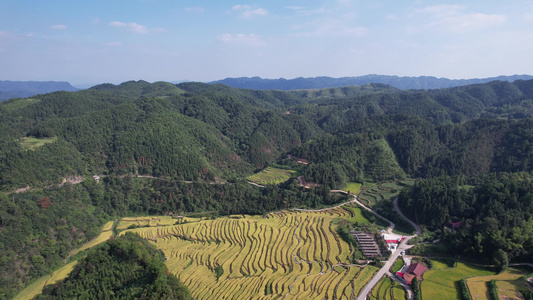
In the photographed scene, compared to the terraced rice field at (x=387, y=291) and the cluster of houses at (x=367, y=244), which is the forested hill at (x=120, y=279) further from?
the cluster of houses at (x=367, y=244)

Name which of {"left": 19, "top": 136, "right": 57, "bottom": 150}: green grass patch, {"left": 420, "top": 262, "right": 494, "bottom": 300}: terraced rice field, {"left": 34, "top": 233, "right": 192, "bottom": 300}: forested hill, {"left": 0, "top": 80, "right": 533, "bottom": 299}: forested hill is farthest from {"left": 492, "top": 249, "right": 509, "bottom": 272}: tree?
{"left": 19, "top": 136, "right": 57, "bottom": 150}: green grass patch

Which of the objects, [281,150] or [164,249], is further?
[281,150]

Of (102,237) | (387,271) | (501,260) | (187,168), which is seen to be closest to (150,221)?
(102,237)

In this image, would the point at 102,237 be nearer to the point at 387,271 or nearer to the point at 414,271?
the point at 387,271

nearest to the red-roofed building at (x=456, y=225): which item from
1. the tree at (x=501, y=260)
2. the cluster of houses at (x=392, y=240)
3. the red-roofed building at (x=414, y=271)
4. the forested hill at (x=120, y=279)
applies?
the cluster of houses at (x=392, y=240)

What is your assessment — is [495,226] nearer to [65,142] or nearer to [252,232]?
[252,232]

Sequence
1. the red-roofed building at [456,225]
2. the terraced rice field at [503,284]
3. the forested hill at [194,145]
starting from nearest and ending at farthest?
the terraced rice field at [503,284] → the red-roofed building at [456,225] → the forested hill at [194,145]

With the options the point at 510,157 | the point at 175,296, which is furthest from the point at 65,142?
the point at 510,157
